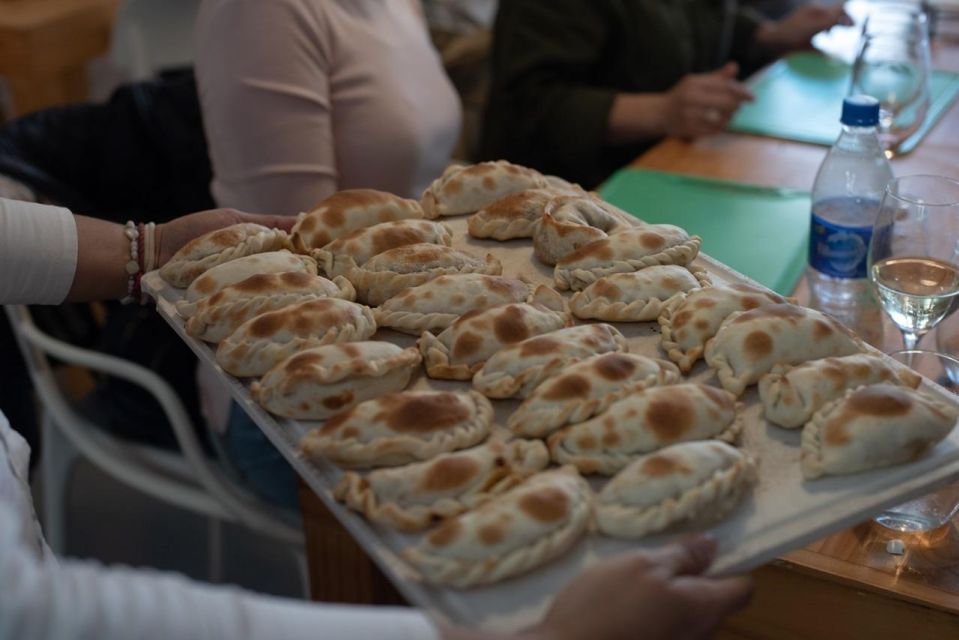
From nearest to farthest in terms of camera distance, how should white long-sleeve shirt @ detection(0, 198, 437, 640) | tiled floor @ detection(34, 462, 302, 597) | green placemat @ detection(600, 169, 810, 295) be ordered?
white long-sleeve shirt @ detection(0, 198, 437, 640) < green placemat @ detection(600, 169, 810, 295) < tiled floor @ detection(34, 462, 302, 597)

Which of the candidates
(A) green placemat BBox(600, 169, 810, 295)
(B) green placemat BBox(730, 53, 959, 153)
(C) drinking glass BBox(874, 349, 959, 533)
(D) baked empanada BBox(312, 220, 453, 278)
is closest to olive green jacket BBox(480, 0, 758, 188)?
(B) green placemat BBox(730, 53, 959, 153)

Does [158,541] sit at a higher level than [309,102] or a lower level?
lower

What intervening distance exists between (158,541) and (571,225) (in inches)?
57.2

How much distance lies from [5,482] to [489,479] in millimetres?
413

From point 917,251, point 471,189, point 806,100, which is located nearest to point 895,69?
point 806,100

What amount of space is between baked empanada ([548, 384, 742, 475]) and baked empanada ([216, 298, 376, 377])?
0.23 metres

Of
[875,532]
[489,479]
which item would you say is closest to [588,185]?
[875,532]

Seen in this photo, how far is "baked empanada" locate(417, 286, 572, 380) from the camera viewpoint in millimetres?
853

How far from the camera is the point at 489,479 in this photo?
71cm

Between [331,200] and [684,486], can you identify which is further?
[331,200]

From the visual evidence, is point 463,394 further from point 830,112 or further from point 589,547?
point 830,112

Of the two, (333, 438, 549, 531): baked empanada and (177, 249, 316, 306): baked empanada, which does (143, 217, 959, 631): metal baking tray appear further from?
(177, 249, 316, 306): baked empanada

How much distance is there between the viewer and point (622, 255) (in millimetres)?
977

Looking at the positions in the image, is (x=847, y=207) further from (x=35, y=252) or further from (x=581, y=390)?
(x=35, y=252)
